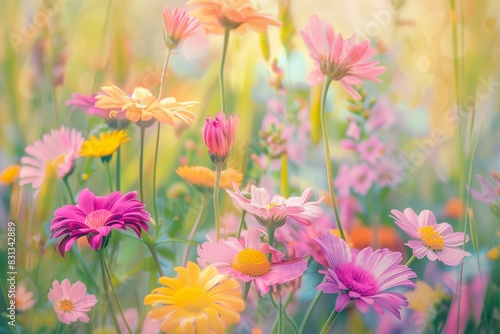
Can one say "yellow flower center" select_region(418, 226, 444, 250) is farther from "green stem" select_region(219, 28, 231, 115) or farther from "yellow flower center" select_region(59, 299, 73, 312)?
"yellow flower center" select_region(59, 299, 73, 312)

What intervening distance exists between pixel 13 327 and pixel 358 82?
61 cm

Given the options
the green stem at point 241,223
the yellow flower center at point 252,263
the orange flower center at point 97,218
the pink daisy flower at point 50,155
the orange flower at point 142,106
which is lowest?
the yellow flower center at point 252,263

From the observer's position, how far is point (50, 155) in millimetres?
785

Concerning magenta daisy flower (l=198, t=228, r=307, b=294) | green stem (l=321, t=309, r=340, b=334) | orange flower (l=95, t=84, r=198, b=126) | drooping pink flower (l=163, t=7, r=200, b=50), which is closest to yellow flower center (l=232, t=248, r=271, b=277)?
magenta daisy flower (l=198, t=228, r=307, b=294)

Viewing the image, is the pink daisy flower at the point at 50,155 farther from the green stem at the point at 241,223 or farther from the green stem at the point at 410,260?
the green stem at the point at 410,260

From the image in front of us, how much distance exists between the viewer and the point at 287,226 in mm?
757

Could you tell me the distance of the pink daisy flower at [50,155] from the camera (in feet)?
2.55

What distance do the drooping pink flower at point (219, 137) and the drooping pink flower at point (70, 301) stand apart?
0.27m

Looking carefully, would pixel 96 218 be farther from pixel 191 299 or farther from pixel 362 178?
pixel 362 178

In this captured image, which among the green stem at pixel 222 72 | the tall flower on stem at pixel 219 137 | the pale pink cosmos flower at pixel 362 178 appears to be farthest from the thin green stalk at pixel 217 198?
the pale pink cosmos flower at pixel 362 178

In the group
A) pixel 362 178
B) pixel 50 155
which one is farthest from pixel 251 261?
pixel 50 155

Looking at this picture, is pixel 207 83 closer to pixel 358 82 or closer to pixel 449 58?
pixel 358 82

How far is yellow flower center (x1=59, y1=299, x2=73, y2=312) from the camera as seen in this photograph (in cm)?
75

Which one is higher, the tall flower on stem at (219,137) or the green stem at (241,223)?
the tall flower on stem at (219,137)
